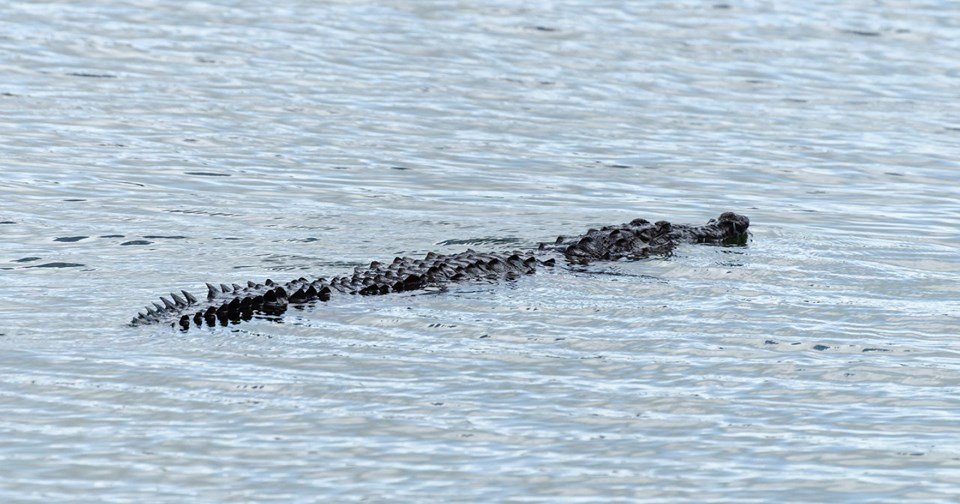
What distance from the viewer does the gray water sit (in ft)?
30.1

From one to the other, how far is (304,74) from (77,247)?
1121cm

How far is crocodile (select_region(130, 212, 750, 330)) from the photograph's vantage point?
11719 millimetres

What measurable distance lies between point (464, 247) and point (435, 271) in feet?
7.27

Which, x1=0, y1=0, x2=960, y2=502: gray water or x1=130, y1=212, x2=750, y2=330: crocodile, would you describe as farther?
x1=130, y1=212, x2=750, y2=330: crocodile

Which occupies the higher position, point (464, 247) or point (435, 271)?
point (464, 247)

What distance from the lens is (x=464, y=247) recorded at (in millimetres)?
15273

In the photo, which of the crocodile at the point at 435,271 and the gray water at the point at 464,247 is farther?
the crocodile at the point at 435,271

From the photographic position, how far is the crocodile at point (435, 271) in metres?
11.7

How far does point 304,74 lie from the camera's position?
985 inches

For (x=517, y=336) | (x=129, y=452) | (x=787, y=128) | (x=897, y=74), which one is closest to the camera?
(x=129, y=452)

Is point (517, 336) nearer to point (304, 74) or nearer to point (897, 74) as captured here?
point (304, 74)

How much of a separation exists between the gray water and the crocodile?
20 cm

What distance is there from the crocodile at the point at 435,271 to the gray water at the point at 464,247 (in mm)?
195

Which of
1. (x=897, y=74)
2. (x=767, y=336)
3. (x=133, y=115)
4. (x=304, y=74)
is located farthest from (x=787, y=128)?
(x=767, y=336)
